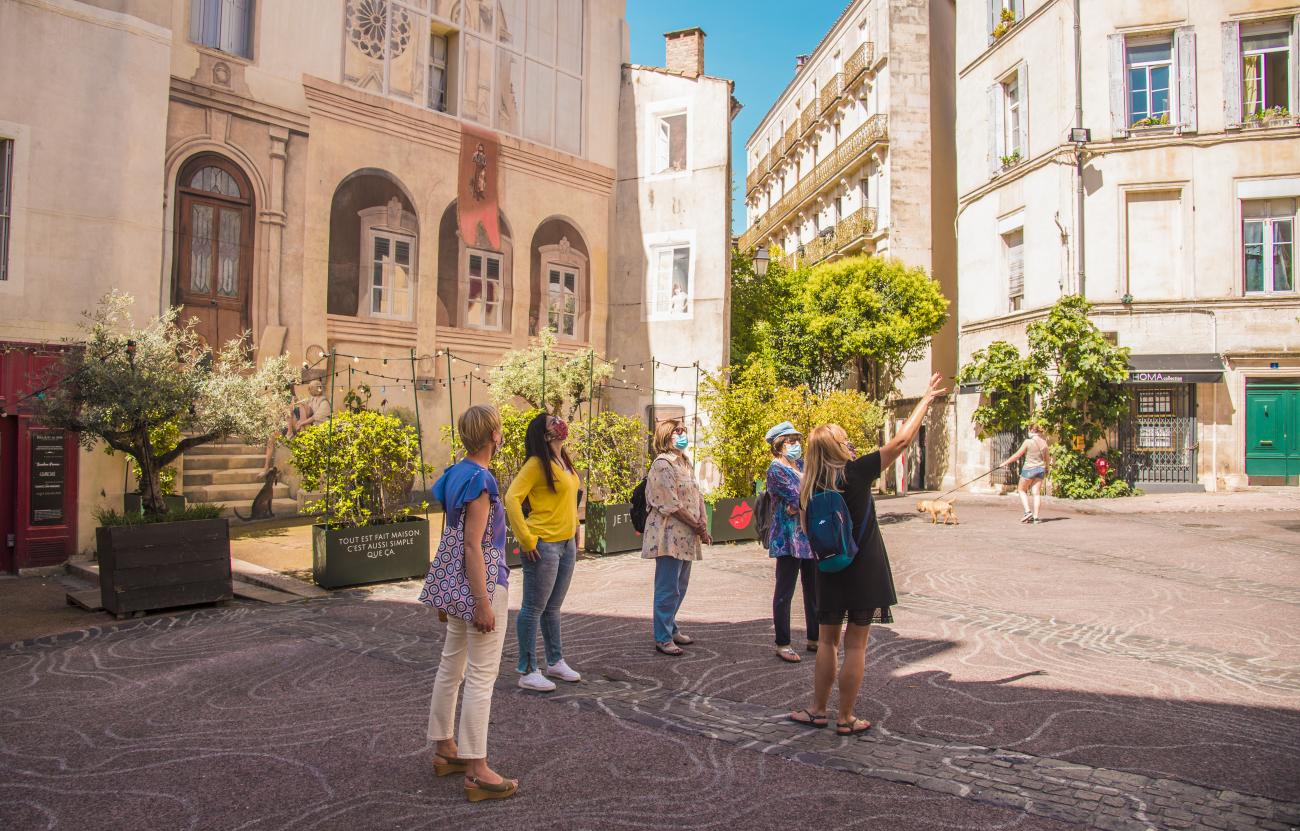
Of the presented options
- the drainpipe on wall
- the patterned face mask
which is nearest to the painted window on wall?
the drainpipe on wall

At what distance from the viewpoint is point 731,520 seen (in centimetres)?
1393

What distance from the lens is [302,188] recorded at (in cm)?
1627

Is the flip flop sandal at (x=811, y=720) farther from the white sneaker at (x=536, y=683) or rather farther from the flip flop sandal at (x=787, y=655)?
the white sneaker at (x=536, y=683)

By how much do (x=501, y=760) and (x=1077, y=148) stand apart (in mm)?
22017

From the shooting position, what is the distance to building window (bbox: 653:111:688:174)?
2195cm

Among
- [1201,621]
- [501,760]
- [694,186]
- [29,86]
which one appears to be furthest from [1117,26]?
[501,760]

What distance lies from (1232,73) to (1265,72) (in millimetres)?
858

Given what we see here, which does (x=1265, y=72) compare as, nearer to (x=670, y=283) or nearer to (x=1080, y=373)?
(x=1080, y=373)

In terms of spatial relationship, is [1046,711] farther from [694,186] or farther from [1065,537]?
[694,186]

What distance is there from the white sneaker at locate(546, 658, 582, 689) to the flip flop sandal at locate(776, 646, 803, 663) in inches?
59.7

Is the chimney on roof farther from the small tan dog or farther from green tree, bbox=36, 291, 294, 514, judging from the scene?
green tree, bbox=36, 291, 294, 514

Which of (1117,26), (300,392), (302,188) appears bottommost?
(300,392)

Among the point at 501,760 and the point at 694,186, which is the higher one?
the point at 694,186

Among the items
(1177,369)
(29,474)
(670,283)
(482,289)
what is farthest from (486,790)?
(1177,369)
